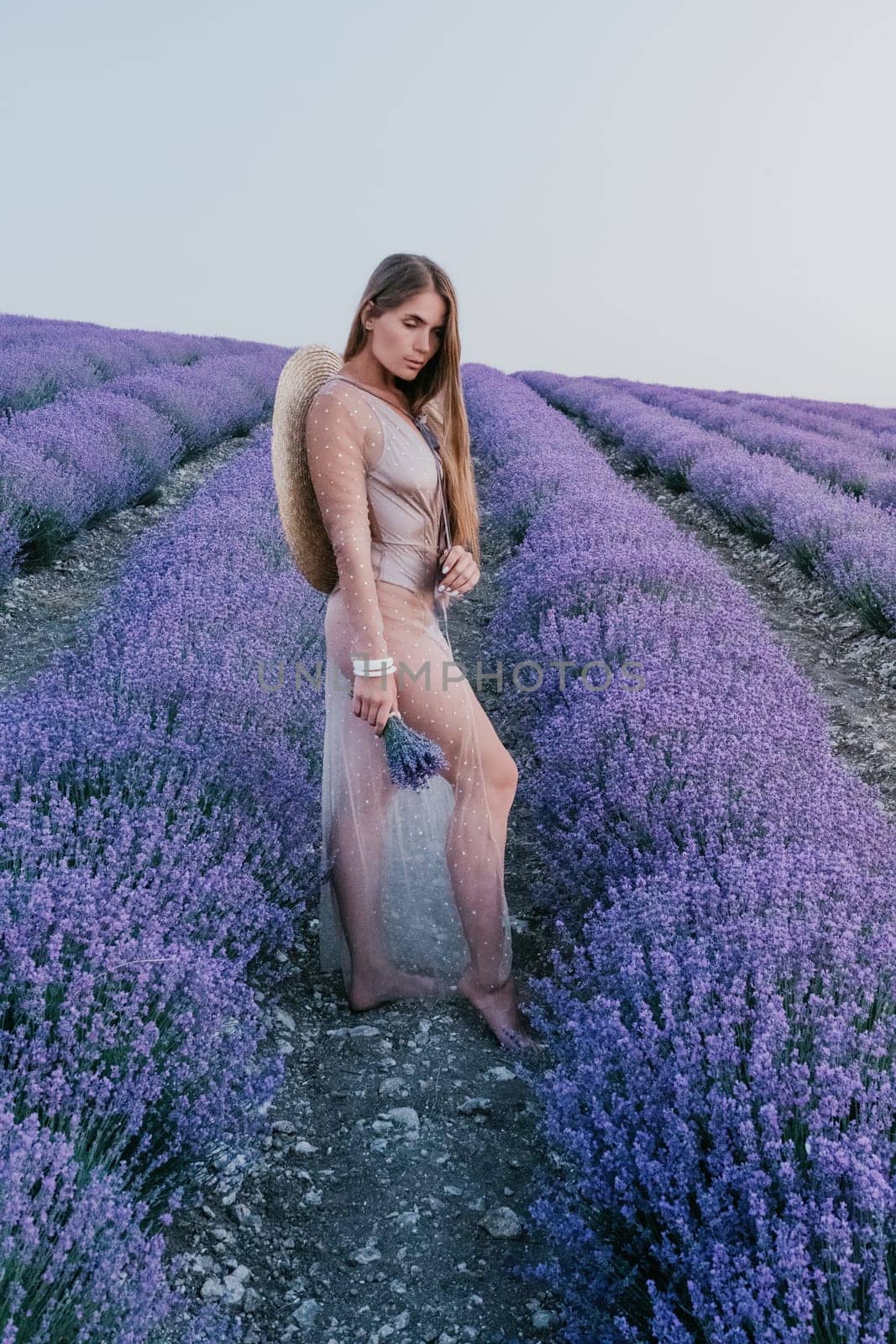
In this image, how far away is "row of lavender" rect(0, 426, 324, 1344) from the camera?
1271mm

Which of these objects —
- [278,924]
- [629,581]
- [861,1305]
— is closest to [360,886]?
[278,924]

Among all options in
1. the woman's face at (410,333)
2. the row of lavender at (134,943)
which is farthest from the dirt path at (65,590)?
the woman's face at (410,333)

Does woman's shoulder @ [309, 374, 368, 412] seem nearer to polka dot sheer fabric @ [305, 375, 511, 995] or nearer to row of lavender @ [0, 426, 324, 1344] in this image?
polka dot sheer fabric @ [305, 375, 511, 995]

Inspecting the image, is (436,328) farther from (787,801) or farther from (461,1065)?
(461,1065)

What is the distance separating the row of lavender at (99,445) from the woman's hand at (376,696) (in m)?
3.62

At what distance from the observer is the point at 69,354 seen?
415 inches

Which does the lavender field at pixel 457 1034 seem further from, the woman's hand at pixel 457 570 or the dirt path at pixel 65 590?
the dirt path at pixel 65 590

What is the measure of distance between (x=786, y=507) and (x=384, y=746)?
5093mm

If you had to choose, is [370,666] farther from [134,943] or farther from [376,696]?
[134,943]

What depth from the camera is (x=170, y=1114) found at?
1604mm

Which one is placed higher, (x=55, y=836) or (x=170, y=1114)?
(x=55, y=836)

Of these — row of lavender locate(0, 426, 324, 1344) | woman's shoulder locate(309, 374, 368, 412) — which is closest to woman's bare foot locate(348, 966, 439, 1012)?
row of lavender locate(0, 426, 324, 1344)

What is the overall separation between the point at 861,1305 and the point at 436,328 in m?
1.64

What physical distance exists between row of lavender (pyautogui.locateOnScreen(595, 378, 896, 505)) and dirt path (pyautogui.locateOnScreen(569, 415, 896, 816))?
0.90 meters
